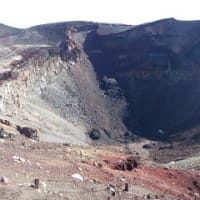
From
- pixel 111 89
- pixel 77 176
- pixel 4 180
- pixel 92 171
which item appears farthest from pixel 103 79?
pixel 4 180

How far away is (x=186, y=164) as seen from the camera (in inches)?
1655

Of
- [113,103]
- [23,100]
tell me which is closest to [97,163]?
[23,100]

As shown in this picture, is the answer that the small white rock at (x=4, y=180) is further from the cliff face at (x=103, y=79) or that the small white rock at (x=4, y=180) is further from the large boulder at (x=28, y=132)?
the cliff face at (x=103, y=79)

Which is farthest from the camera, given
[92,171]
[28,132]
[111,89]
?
[111,89]

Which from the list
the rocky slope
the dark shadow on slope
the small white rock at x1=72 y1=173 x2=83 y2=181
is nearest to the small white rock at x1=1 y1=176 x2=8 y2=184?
the small white rock at x1=72 y1=173 x2=83 y2=181

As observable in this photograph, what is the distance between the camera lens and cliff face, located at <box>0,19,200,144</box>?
177ft

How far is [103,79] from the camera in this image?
219ft

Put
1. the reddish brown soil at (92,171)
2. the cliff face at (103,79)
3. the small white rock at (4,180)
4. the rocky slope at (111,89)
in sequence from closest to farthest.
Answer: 1. the small white rock at (4,180)
2. the reddish brown soil at (92,171)
3. the rocky slope at (111,89)
4. the cliff face at (103,79)

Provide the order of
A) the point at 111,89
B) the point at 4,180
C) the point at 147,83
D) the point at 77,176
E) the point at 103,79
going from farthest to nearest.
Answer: the point at 147,83 → the point at 103,79 → the point at 111,89 → the point at 77,176 → the point at 4,180

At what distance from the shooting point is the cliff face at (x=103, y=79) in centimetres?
5406

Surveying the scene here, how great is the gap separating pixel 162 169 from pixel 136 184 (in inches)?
236

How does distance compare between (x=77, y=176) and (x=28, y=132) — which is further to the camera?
(x=28, y=132)

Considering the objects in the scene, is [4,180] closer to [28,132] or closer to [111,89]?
[28,132]

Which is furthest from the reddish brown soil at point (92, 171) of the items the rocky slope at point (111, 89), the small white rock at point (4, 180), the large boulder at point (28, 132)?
the large boulder at point (28, 132)
